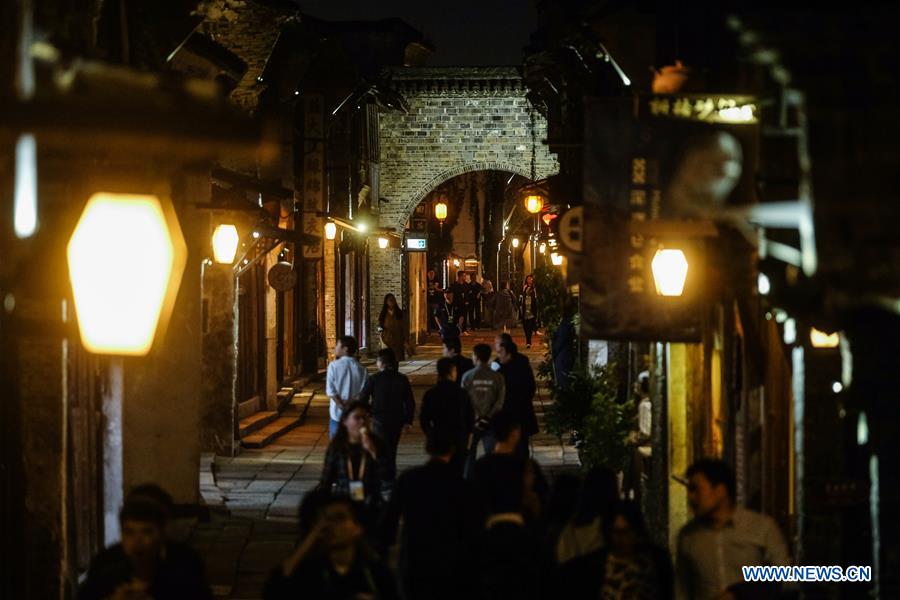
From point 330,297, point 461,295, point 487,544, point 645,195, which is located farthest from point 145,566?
point 461,295

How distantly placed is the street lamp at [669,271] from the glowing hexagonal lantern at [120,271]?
5351mm

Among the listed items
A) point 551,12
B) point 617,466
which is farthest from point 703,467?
point 551,12

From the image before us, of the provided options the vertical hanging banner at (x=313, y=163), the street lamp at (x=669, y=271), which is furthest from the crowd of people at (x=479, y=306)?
the street lamp at (x=669, y=271)

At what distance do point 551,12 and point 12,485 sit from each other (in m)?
19.9

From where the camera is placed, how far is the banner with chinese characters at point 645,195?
9766 mm

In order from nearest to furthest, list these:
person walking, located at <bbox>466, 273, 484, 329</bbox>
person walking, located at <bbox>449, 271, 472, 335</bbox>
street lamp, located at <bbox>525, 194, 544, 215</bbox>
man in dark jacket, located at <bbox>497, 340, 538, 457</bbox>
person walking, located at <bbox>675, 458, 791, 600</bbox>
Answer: person walking, located at <bbox>675, 458, 791, 600</bbox>, man in dark jacket, located at <bbox>497, 340, 538, 457</bbox>, street lamp, located at <bbox>525, 194, 544, 215</bbox>, person walking, located at <bbox>449, 271, 472, 335</bbox>, person walking, located at <bbox>466, 273, 484, 329</bbox>

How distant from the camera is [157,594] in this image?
6.05 metres

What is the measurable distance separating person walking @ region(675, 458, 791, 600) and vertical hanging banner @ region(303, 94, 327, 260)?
21823 millimetres

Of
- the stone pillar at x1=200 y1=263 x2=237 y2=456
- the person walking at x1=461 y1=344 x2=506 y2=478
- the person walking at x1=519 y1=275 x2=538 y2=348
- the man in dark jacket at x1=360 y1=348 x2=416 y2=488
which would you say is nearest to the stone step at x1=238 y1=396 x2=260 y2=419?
the stone pillar at x1=200 y1=263 x2=237 y2=456

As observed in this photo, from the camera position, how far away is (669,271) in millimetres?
10578

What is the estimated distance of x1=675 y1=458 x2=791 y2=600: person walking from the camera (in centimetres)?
697

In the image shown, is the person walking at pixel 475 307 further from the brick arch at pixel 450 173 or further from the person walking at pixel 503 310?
the brick arch at pixel 450 173

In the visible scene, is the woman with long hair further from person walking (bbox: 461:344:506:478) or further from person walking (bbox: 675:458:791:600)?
person walking (bbox: 461:344:506:478)

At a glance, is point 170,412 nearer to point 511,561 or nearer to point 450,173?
point 511,561
